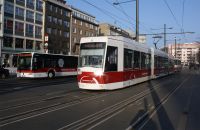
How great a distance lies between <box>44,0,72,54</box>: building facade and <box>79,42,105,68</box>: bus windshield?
165 ft

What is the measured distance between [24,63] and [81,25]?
5591 cm

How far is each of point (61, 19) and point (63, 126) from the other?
66.6m

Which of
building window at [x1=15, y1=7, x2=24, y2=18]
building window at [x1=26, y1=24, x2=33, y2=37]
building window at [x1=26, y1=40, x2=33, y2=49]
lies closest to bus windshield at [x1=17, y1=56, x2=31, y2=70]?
building window at [x1=15, y1=7, x2=24, y2=18]

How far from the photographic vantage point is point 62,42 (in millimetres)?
72812

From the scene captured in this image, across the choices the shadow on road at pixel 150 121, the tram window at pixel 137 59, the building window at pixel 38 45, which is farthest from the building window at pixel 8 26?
the shadow on road at pixel 150 121

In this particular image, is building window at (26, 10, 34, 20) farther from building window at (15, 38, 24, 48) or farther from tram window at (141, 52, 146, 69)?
tram window at (141, 52, 146, 69)

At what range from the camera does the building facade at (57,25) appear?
66562 mm

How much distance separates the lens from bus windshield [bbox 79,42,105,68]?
1507cm

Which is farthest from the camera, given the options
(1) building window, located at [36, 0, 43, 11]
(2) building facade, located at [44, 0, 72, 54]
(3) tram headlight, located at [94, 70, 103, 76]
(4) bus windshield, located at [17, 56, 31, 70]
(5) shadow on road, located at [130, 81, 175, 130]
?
(2) building facade, located at [44, 0, 72, 54]

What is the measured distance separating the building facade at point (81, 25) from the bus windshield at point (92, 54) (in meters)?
59.2

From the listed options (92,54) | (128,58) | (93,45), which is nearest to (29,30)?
(128,58)

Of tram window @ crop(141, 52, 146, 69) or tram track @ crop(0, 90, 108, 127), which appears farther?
tram window @ crop(141, 52, 146, 69)

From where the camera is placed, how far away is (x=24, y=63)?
27641 mm

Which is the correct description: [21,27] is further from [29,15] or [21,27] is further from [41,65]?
[41,65]
